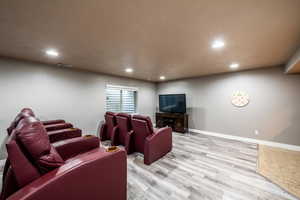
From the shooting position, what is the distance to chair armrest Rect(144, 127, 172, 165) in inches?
100

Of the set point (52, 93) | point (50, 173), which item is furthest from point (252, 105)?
point (52, 93)

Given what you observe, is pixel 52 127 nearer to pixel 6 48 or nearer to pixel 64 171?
pixel 6 48

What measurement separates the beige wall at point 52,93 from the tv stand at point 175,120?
95.3 inches

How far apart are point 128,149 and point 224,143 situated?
2.94m

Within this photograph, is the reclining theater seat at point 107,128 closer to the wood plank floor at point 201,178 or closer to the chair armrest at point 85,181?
the wood plank floor at point 201,178

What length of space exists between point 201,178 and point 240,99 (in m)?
3.17

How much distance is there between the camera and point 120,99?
5.21 m

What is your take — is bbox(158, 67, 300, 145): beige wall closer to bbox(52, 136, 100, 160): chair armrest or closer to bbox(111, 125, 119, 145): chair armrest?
bbox(111, 125, 119, 145): chair armrest

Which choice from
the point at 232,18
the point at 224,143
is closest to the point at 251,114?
the point at 224,143

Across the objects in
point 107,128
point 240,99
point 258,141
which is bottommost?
point 258,141

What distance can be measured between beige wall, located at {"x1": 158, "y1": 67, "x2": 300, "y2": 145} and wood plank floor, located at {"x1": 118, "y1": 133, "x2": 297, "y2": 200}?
3.24 ft

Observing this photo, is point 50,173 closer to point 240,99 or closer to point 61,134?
point 61,134

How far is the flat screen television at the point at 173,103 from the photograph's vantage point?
5.12 m

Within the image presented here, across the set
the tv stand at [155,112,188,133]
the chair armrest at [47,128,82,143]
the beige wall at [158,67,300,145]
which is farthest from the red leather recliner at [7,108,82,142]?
the beige wall at [158,67,300,145]
